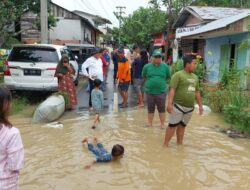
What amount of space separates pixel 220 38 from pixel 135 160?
12.2m

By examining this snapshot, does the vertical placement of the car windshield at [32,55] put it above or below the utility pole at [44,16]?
below

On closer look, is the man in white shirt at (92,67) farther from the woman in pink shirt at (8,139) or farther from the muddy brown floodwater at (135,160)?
the woman in pink shirt at (8,139)

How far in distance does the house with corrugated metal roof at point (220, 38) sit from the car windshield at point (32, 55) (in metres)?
5.51

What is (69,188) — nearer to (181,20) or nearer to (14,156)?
(14,156)

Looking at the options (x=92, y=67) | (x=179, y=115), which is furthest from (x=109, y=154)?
(x=92, y=67)

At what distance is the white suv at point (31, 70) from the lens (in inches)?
424

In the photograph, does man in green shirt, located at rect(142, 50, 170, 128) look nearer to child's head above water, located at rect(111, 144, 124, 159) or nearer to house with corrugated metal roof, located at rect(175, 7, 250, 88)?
child's head above water, located at rect(111, 144, 124, 159)

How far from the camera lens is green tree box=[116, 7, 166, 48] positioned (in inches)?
1261

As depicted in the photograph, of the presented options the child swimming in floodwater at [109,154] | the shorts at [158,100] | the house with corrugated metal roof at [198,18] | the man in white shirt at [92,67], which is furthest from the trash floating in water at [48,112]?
the house with corrugated metal roof at [198,18]

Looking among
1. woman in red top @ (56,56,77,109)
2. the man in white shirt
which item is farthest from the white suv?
the man in white shirt

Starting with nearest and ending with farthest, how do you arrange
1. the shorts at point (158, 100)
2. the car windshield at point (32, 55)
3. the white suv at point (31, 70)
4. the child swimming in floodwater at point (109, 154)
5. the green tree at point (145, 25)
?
the child swimming in floodwater at point (109, 154) < the shorts at point (158, 100) < the white suv at point (31, 70) < the car windshield at point (32, 55) < the green tree at point (145, 25)

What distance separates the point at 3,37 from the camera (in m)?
17.7

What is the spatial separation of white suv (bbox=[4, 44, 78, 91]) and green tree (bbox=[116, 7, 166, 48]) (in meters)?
21.8

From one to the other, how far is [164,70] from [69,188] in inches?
153
